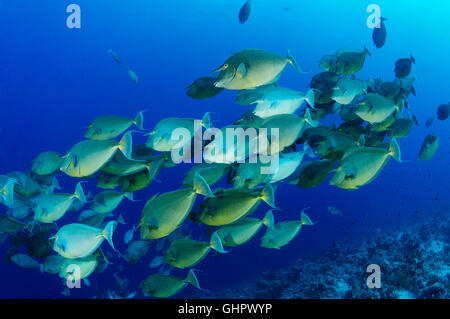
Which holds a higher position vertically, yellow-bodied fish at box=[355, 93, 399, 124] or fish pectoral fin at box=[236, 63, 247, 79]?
yellow-bodied fish at box=[355, 93, 399, 124]

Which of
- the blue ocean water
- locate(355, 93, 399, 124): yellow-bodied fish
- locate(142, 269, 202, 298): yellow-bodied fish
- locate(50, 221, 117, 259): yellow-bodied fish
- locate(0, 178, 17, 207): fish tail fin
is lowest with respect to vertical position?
locate(142, 269, 202, 298): yellow-bodied fish

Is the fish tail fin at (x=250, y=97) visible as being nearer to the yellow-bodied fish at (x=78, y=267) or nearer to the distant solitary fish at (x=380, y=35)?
the yellow-bodied fish at (x=78, y=267)

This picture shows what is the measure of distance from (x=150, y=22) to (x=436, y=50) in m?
65.0

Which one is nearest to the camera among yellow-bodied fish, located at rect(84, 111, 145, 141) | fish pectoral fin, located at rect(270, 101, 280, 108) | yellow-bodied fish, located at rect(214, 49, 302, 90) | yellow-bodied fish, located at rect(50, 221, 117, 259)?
yellow-bodied fish, located at rect(214, 49, 302, 90)

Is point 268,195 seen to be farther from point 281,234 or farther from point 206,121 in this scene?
point 281,234

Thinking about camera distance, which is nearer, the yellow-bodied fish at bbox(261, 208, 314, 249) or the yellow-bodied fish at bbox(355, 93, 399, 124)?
the yellow-bodied fish at bbox(355, 93, 399, 124)

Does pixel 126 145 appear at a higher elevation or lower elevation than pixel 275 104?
lower

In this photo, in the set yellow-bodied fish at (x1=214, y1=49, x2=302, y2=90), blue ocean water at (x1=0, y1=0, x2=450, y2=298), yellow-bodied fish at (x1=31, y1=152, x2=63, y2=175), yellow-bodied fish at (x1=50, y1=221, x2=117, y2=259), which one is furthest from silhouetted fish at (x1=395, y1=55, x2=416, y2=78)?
blue ocean water at (x1=0, y1=0, x2=450, y2=298)

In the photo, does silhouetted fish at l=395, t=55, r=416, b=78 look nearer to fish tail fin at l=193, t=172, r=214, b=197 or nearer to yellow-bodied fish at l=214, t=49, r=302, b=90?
yellow-bodied fish at l=214, t=49, r=302, b=90

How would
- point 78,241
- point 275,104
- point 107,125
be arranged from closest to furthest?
1. point 78,241
2. point 275,104
3. point 107,125

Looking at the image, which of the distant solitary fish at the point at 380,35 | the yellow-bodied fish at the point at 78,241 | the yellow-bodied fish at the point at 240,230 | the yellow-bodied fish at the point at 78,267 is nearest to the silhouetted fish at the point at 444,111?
the distant solitary fish at the point at 380,35

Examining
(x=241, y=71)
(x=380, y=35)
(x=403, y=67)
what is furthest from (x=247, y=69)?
(x=380, y=35)

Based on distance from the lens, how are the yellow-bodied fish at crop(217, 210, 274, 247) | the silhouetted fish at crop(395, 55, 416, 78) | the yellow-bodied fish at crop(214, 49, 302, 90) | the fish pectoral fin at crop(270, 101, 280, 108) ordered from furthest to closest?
the silhouetted fish at crop(395, 55, 416, 78) < the fish pectoral fin at crop(270, 101, 280, 108) < the yellow-bodied fish at crop(217, 210, 274, 247) < the yellow-bodied fish at crop(214, 49, 302, 90)
